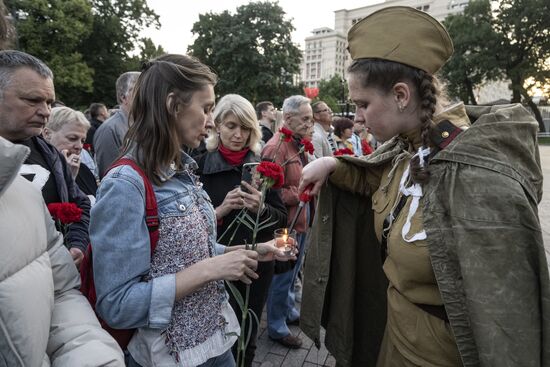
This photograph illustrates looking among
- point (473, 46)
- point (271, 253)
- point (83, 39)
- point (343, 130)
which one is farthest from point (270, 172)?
point (473, 46)

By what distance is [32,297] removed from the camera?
44.8 inches

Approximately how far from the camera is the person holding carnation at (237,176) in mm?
2914

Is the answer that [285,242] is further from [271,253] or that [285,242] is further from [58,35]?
[58,35]

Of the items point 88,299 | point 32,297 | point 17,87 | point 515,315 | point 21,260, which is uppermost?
point 17,87

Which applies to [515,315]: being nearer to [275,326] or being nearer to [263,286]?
[263,286]

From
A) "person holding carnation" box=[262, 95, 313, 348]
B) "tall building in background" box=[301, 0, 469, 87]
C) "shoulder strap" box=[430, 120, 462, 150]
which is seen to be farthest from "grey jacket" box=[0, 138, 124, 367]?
"tall building in background" box=[301, 0, 469, 87]

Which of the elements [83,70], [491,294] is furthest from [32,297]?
[83,70]

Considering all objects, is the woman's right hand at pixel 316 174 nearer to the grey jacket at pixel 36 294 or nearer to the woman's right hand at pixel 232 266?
the woman's right hand at pixel 232 266

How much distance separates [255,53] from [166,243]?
38679 millimetres

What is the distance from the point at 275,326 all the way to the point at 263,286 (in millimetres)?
1090

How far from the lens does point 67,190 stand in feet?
8.41

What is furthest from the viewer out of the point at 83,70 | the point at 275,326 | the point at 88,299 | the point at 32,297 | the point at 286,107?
the point at 83,70

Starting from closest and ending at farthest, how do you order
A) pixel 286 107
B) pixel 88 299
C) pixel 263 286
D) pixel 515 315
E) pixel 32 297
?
pixel 32 297 < pixel 515 315 < pixel 88 299 < pixel 263 286 < pixel 286 107

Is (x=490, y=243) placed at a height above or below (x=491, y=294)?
above
